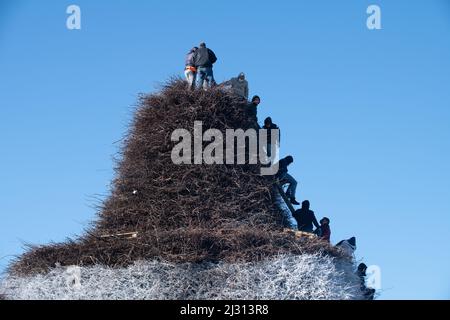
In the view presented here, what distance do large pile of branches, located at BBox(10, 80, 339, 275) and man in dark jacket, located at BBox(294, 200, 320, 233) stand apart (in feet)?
1.36

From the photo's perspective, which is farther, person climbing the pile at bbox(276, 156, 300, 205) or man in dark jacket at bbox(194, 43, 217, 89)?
man in dark jacket at bbox(194, 43, 217, 89)

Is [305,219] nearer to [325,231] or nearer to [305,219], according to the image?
[305,219]

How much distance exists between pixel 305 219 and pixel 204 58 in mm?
4841

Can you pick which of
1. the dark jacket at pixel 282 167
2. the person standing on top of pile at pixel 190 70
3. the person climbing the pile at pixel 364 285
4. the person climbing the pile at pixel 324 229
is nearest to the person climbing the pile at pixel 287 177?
the dark jacket at pixel 282 167

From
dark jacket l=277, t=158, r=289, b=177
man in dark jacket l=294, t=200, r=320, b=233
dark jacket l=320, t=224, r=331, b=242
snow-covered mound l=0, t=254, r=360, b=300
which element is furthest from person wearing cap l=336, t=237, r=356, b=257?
dark jacket l=277, t=158, r=289, b=177

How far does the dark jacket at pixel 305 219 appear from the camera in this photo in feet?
70.9

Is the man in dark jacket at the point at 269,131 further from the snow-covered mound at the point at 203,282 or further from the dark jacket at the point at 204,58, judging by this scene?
the snow-covered mound at the point at 203,282

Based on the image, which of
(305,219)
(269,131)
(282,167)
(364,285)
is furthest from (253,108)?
(364,285)

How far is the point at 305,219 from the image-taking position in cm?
2169

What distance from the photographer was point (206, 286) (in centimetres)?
1864

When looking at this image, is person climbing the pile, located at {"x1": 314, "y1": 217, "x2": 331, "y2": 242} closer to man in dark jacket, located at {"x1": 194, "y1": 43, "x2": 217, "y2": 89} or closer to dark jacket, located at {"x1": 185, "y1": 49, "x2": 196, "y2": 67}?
man in dark jacket, located at {"x1": 194, "y1": 43, "x2": 217, "y2": 89}

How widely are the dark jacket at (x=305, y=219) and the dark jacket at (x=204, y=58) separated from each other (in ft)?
14.6

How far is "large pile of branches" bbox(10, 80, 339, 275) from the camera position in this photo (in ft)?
62.8

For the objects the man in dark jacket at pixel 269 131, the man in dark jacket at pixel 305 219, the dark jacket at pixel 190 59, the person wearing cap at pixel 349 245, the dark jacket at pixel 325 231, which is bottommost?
the person wearing cap at pixel 349 245
